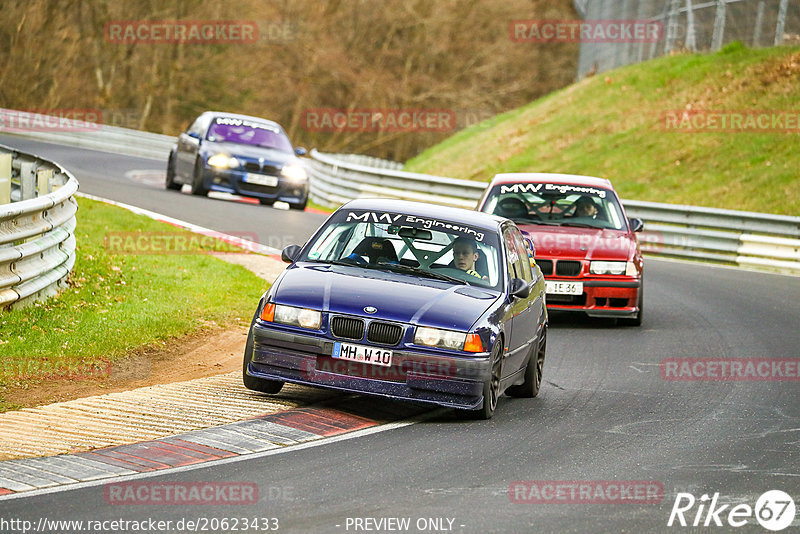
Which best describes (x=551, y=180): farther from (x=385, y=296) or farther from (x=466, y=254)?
(x=385, y=296)

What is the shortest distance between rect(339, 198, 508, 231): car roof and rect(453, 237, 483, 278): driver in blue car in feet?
0.75

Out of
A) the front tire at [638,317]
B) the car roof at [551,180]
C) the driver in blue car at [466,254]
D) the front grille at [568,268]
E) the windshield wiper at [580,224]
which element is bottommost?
the front tire at [638,317]

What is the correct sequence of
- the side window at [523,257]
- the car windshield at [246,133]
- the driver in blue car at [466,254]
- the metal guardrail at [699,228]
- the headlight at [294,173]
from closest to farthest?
the driver in blue car at [466,254] → the side window at [523,257] → the metal guardrail at [699,228] → the headlight at [294,173] → the car windshield at [246,133]

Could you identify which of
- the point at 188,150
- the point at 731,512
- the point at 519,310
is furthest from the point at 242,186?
the point at 731,512

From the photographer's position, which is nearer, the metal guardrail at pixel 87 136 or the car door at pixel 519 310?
the car door at pixel 519 310

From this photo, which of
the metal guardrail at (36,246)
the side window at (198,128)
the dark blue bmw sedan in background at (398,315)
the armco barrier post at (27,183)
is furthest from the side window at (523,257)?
the side window at (198,128)

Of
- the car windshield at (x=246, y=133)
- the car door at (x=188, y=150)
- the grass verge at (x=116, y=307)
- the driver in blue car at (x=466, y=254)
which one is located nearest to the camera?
the driver in blue car at (x=466, y=254)

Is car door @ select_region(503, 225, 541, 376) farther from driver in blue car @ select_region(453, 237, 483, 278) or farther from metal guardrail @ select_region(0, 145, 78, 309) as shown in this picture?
metal guardrail @ select_region(0, 145, 78, 309)

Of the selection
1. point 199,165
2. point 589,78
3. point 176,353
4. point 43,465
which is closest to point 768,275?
point 199,165

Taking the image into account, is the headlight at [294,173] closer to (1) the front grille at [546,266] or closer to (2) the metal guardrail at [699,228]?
(2) the metal guardrail at [699,228]

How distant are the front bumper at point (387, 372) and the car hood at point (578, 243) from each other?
566 cm

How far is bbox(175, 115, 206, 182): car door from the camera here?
81.6ft

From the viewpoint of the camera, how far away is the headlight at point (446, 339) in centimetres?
850

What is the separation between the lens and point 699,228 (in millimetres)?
24969
